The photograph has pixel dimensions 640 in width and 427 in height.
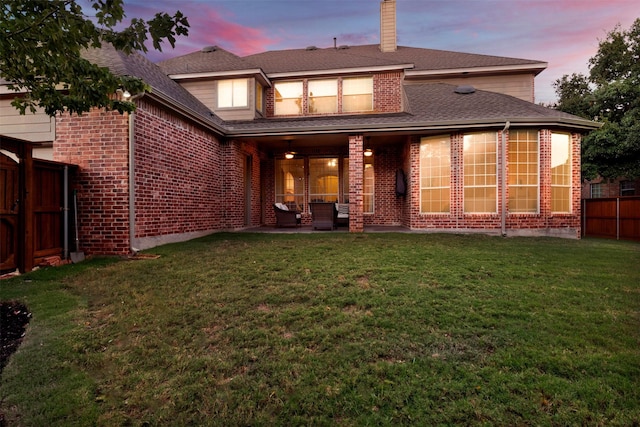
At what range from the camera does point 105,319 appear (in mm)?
3170

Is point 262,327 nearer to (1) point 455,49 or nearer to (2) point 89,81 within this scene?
(2) point 89,81

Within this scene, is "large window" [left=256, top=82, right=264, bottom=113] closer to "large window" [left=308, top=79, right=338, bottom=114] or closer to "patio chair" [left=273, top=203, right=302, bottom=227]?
"large window" [left=308, top=79, right=338, bottom=114]

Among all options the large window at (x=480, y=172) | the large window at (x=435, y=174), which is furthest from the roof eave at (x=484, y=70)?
the large window at (x=480, y=172)

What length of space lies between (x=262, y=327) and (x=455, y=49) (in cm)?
1663

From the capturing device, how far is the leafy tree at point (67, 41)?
2.80 meters

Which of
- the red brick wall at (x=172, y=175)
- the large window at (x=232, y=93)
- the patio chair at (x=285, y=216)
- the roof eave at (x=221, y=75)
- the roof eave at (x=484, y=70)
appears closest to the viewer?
the red brick wall at (x=172, y=175)

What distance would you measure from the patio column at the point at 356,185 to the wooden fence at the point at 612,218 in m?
8.41

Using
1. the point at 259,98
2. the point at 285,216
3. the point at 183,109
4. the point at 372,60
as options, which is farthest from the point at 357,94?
the point at 183,109

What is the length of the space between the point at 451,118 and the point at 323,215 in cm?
497

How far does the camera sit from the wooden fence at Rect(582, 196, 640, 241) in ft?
30.8

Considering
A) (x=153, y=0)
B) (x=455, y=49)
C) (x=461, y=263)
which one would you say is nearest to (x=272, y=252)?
(x=461, y=263)

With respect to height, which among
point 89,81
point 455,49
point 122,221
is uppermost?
point 455,49

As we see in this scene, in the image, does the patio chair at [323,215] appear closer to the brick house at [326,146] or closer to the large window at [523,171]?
the brick house at [326,146]

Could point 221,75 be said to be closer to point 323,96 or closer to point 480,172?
point 323,96
